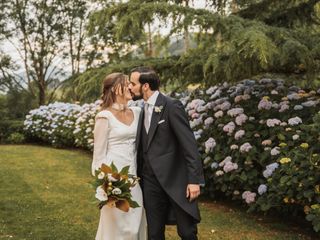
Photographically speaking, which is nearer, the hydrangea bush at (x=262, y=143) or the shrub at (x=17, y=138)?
the hydrangea bush at (x=262, y=143)

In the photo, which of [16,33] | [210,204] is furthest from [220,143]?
[16,33]

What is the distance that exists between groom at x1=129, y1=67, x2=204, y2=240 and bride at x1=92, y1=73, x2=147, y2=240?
8 centimetres

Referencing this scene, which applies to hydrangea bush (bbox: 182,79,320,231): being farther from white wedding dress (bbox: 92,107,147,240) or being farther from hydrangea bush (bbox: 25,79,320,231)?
white wedding dress (bbox: 92,107,147,240)

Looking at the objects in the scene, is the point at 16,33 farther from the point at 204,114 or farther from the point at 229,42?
the point at 229,42

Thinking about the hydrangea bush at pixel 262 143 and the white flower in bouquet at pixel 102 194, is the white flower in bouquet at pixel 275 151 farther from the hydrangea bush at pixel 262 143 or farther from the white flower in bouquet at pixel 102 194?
the white flower in bouquet at pixel 102 194

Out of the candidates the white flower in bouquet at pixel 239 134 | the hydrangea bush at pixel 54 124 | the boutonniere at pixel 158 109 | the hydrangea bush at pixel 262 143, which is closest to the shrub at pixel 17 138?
the hydrangea bush at pixel 54 124

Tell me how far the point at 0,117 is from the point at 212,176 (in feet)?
40.8

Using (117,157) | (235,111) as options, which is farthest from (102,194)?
(235,111)

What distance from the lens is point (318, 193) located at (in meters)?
4.57

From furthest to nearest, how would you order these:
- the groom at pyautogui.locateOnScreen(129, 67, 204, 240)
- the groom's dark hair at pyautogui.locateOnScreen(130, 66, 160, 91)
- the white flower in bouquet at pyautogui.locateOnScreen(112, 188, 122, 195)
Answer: the groom's dark hair at pyautogui.locateOnScreen(130, 66, 160, 91) → the groom at pyautogui.locateOnScreen(129, 67, 204, 240) → the white flower in bouquet at pyautogui.locateOnScreen(112, 188, 122, 195)

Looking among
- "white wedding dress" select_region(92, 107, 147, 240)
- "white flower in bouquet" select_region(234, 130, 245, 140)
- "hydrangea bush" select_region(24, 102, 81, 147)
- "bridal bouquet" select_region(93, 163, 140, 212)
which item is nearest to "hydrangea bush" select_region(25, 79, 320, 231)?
"white flower in bouquet" select_region(234, 130, 245, 140)

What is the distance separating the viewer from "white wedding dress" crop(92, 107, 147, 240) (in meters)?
3.47

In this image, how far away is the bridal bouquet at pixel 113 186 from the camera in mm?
3248

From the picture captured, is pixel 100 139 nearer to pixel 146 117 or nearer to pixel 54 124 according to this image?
pixel 146 117
